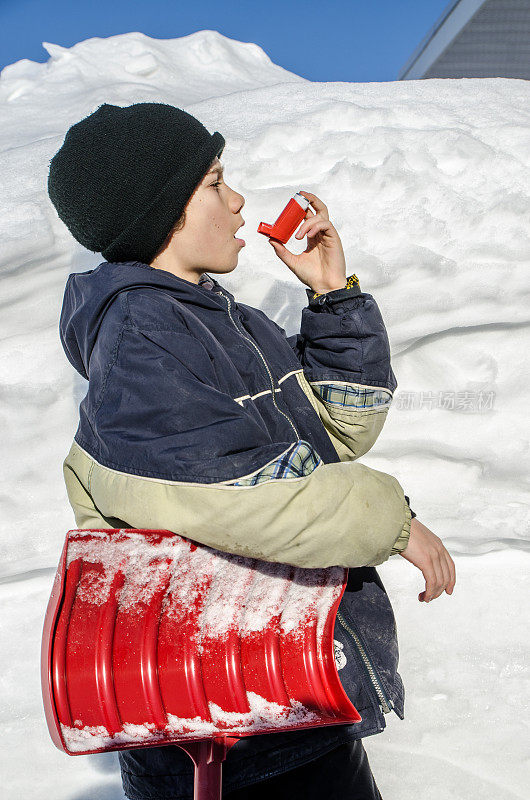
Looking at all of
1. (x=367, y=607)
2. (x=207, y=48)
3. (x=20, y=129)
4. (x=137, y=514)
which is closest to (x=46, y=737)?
(x=367, y=607)

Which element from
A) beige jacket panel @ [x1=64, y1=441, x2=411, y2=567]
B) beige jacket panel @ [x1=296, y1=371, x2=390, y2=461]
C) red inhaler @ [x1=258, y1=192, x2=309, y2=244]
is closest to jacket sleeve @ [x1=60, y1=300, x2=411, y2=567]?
beige jacket panel @ [x1=64, y1=441, x2=411, y2=567]

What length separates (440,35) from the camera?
31.8 feet

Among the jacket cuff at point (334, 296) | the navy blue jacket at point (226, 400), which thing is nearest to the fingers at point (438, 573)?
the navy blue jacket at point (226, 400)

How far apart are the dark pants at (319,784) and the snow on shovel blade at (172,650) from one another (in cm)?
18

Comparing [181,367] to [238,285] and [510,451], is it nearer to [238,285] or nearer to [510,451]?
[238,285]

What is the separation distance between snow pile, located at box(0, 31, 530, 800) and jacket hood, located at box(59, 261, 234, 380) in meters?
0.99

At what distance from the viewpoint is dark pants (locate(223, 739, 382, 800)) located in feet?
3.87

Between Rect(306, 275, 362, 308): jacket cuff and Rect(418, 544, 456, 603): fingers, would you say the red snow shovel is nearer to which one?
Rect(418, 544, 456, 603): fingers

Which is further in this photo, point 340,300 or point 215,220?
point 340,300

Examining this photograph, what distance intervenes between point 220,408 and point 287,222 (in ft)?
2.09

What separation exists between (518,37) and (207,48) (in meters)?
7.09

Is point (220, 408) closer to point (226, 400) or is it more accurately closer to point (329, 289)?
point (226, 400)

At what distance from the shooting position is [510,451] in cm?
223

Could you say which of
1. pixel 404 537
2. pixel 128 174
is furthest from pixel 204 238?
pixel 404 537
